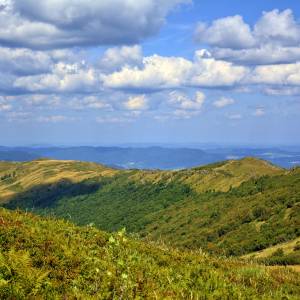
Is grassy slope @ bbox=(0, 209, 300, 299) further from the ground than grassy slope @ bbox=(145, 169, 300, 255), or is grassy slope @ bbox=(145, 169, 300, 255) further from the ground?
grassy slope @ bbox=(0, 209, 300, 299)

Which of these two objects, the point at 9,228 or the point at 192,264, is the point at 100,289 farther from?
the point at 192,264

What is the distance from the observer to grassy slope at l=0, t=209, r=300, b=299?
11805 millimetres

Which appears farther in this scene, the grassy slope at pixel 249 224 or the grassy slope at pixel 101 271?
the grassy slope at pixel 249 224

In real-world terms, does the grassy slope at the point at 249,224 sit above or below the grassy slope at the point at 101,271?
below

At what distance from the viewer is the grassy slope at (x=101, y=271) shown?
38.7 ft

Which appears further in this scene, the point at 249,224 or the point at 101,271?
the point at 249,224

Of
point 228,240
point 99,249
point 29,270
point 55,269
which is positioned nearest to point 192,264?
point 99,249

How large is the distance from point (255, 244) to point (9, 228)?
10521cm

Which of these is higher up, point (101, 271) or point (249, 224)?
point (101, 271)

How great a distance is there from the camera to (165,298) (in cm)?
1254

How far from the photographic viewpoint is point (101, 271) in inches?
575

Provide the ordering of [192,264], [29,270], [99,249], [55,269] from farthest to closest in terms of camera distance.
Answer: [192,264] < [99,249] < [55,269] < [29,270]

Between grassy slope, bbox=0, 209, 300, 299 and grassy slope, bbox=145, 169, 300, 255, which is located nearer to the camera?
grassy slope, bbox=0, 209, 300, 299

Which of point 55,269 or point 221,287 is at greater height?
point 55,269
